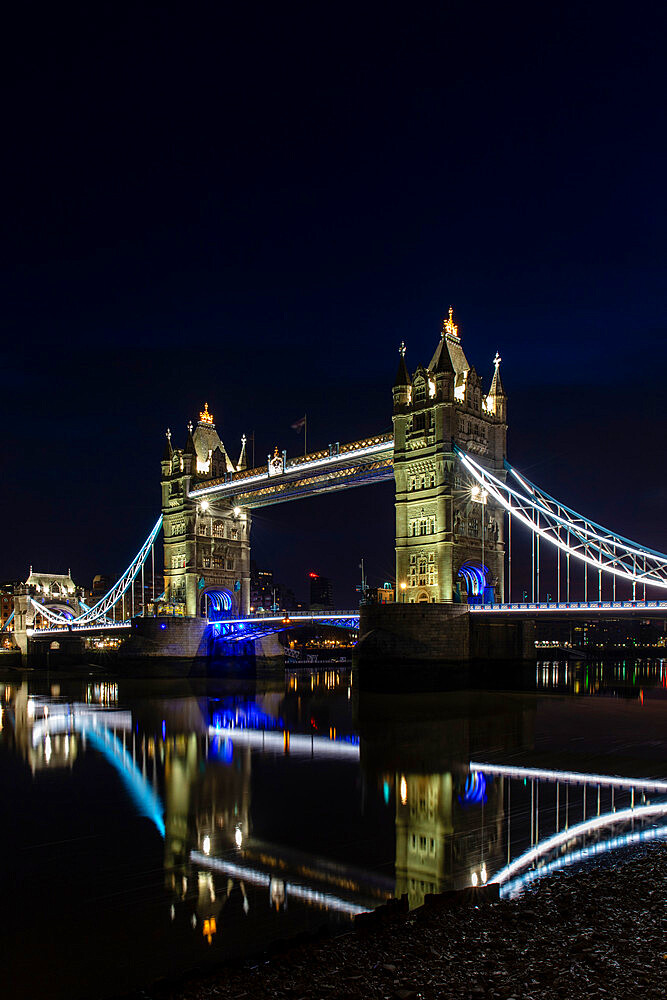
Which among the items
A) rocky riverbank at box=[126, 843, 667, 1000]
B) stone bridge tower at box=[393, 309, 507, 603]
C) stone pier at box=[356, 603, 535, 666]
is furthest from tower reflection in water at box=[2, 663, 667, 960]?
stone bridge tower at box=[393, 309, 507, 603]

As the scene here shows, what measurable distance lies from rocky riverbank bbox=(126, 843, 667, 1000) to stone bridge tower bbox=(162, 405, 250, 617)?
56.6 metres

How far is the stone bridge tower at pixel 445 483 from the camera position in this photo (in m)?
43.4

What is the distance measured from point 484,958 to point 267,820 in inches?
306

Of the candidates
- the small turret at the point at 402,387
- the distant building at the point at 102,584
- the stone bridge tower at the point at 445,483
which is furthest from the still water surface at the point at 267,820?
the distant building at the point at 102,584

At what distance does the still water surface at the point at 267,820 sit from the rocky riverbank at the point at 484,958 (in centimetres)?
82

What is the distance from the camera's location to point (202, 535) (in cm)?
6556

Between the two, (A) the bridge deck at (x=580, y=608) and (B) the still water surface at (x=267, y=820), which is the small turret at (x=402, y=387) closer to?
(A) the bridge deck at (x=580, y=608)

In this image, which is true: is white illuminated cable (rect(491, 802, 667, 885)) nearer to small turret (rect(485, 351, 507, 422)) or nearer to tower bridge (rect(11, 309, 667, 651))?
tower bridge (rect(11, 309, 667, 651))

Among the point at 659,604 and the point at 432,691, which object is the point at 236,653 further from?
the point at 659,604

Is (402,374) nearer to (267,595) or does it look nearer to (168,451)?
(168,451)

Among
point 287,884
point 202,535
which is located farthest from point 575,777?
point 202,535

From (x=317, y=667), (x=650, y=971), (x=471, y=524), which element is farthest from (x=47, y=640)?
(x=650, y=971)

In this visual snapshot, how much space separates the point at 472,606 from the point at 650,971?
33.5 meters

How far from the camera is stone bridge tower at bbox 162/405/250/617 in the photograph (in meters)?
64.9
